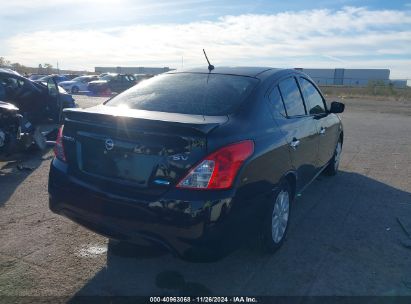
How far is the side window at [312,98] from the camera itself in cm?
486

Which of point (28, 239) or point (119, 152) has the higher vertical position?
point (119, 152)

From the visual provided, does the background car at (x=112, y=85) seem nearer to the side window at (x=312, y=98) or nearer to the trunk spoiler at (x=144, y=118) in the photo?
the side window at (x=312, y=98)

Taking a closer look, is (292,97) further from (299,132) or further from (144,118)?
(144,118)

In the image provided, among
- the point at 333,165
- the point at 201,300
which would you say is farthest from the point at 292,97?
the point at 333,165

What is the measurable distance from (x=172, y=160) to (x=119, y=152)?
0.46 metres

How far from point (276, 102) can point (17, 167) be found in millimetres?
4917

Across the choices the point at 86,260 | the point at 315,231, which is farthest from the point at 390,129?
the point at 86,260

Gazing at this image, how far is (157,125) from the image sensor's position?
2934 millimetres

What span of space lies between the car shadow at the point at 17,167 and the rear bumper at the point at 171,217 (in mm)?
2628

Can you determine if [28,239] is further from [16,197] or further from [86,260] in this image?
[16,197]

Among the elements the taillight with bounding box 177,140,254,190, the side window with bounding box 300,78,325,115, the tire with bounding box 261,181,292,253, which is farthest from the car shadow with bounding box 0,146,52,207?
the side window with bounding box 300,78,325,115

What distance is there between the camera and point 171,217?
2.83 m

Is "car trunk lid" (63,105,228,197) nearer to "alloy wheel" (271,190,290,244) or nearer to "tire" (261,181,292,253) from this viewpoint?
"tire" (261,181,292,253)

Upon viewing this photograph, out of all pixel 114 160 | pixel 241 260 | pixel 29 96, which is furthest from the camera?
pixel 29 96
